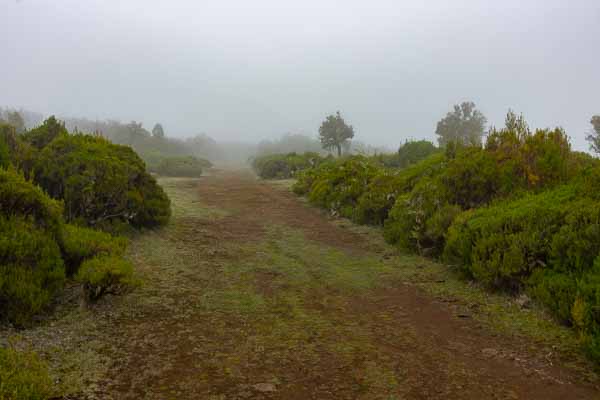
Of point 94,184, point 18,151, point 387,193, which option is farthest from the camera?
point 387,193

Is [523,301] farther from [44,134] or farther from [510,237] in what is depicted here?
[44,134]

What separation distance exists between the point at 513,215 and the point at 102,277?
6.95 meters

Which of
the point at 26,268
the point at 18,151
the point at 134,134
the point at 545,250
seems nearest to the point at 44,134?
the point at 18,151

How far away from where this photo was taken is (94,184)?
394 inches

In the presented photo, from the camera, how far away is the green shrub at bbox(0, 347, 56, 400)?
11.4 feet

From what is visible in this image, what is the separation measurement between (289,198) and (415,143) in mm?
10919

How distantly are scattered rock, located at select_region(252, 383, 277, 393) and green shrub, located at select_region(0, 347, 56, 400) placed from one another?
6.21ft

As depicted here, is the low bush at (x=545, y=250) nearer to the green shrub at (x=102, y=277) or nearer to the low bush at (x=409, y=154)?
the green shrub at (x=102, y=277)

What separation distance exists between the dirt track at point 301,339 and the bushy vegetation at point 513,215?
1128mm

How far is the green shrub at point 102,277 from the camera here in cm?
598

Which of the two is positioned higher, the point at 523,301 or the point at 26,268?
the point at 26,268

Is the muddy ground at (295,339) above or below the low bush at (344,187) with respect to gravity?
below

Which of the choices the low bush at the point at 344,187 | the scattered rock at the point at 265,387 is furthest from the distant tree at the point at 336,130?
the scattered rock at the point at 265,387

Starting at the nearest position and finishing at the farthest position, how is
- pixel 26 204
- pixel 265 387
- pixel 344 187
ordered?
1. pixel 265 387
2. pixel 26 204
3. pixel 344 187
